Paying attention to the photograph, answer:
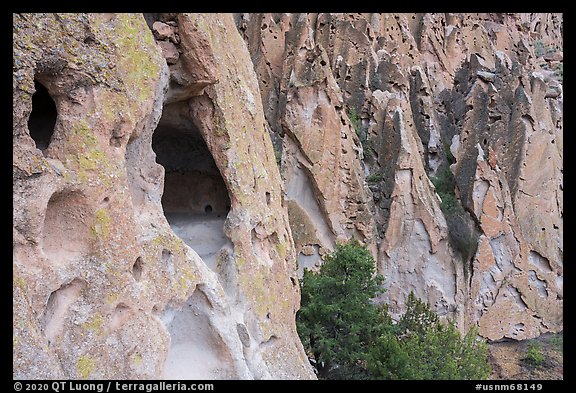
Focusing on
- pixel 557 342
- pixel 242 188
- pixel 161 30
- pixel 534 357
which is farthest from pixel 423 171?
pixel 161 30

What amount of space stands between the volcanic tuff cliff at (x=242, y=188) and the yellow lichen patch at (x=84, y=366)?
1.0 inches

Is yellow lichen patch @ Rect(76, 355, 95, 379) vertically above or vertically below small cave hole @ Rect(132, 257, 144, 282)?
below

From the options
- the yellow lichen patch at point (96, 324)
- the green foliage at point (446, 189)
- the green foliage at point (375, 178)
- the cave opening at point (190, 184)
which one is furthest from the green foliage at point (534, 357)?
the yellow lichen patch at point (96, 324)

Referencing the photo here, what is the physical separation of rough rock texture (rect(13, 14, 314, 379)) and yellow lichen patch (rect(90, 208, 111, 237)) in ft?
0.04

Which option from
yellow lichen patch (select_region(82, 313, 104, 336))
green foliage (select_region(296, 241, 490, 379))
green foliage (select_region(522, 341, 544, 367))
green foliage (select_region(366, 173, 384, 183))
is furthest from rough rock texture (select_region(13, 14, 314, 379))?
green foliage (select_region(522, 341, 544, 367))

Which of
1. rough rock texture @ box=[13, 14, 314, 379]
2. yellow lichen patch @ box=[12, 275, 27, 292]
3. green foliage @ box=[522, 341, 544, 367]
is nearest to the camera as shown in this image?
yellow lichen patch @ box=[12, 275, 27, 292]

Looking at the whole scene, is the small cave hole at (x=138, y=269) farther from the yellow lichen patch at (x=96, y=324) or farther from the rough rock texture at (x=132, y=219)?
the yellow lichen patch at (x=96, y=324)

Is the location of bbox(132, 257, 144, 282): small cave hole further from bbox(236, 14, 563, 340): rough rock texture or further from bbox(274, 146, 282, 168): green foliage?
bbox(274, 146, 282, 168): green foliage

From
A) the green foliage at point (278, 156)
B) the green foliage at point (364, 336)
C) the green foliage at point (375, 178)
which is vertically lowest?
the green foliage at point (364, 336)

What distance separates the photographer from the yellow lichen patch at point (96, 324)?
14.2 ft

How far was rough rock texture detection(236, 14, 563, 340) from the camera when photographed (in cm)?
1303

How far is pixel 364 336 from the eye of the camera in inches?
381

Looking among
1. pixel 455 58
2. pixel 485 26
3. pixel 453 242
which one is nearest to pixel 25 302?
pixel 453 242
